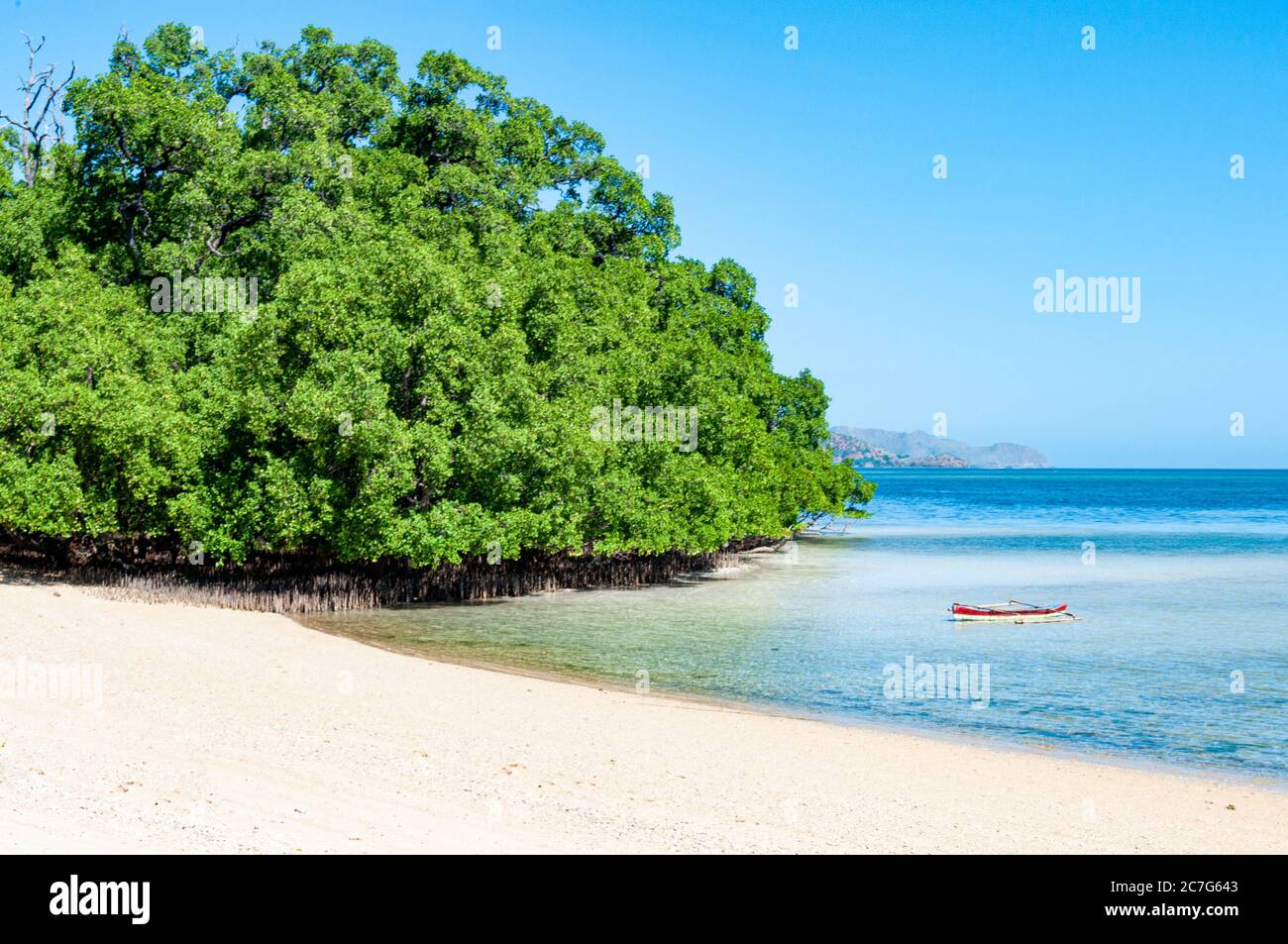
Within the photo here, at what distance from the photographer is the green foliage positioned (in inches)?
1374

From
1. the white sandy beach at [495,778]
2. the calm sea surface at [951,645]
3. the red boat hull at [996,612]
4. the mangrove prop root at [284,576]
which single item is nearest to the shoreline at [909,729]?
the calm sea surface at [951,645]

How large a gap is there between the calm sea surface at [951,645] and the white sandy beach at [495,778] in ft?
10.3

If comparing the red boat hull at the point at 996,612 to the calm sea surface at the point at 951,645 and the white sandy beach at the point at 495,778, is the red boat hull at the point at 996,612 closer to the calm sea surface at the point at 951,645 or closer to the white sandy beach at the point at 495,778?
the calm sea surface at the point at 951,645

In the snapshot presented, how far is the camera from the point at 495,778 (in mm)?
14539

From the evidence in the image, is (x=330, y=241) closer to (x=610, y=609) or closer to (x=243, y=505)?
(x=243, y=505)

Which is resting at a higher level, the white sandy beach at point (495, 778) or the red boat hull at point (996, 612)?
the white sandy beach at point (495, 778)

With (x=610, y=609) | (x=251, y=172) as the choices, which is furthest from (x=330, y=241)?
(x=610, y=609)

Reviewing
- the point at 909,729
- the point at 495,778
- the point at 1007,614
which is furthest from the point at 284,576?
the point at 495,778

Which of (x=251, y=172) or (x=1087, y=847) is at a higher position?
(x=251, y=172)

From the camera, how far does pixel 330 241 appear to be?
1708 inches

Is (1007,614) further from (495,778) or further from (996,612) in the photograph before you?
(495,778)

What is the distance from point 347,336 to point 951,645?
2441cm

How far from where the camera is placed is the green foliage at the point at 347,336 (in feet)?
115
